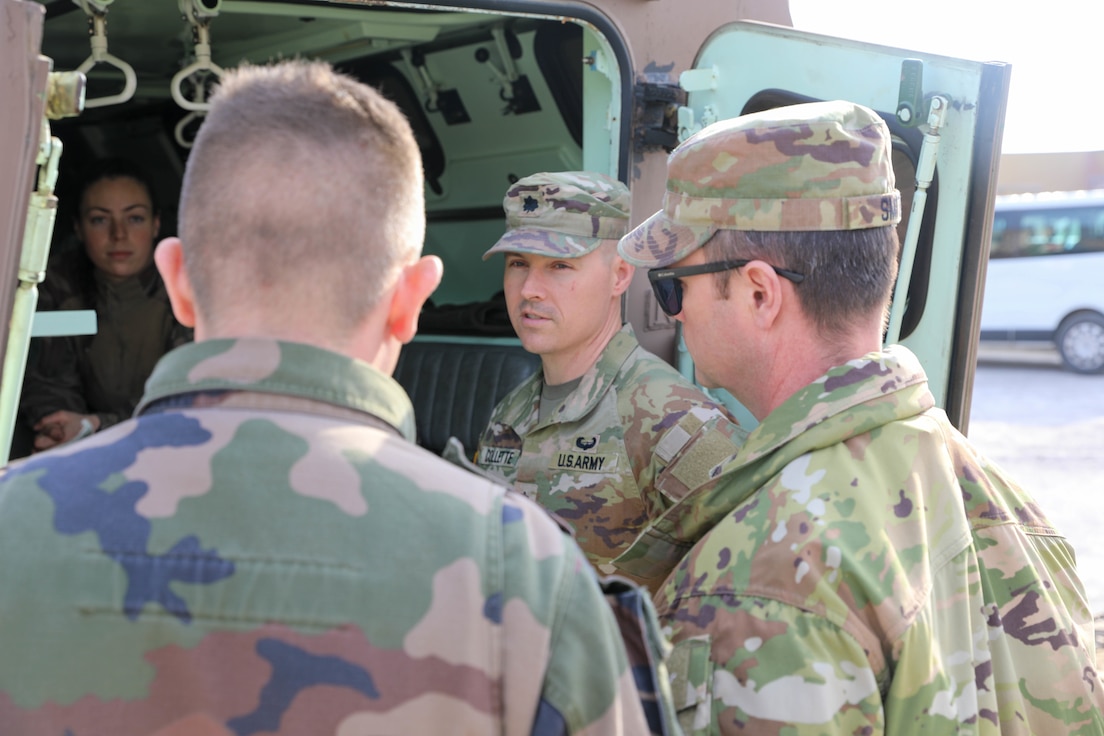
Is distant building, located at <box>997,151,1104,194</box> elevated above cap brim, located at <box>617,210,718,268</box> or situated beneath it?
situated beneath

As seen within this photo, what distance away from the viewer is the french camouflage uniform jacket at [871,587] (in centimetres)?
123

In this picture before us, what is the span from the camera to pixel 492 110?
4.05 metres

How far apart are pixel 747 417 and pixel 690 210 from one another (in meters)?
1.23

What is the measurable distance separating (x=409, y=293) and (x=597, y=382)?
1405mm

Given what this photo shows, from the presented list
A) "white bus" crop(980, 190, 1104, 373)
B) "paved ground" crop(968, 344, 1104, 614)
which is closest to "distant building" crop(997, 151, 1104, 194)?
"white bus" crop(980, 190, 1104, 373)

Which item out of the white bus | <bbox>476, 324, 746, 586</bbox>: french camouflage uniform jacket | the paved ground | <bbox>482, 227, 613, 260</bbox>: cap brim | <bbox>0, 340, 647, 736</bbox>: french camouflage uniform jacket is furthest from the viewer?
the white bus

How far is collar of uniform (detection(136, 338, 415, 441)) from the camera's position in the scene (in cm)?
97

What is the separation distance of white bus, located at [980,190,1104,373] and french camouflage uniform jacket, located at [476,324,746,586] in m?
11.9

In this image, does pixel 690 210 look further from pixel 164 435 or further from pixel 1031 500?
pixel 164 435

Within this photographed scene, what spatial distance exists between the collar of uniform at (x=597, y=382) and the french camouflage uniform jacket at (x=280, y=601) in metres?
1.47

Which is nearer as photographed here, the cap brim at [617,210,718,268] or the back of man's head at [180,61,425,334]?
the back of man's head at [180,61,425,334]

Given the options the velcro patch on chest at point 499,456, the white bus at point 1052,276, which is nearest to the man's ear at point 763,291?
the velcro patch on chest at point 499,456

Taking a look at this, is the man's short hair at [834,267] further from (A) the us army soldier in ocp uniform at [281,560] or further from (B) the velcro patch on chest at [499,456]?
(B) the velcro patch on chest at [499,456]

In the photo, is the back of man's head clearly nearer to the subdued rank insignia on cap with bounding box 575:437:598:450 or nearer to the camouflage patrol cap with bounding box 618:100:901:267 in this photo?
the camouflage patrol cap with bounding box 618:100:901:267
